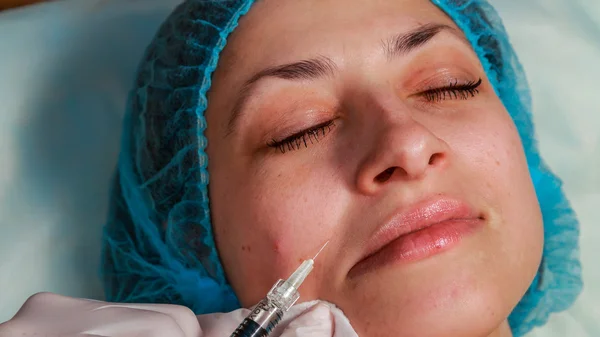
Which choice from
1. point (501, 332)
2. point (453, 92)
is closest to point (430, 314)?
point (501, 332)

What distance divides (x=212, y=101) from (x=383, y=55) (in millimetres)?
390

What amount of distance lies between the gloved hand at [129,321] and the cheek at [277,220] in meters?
0.07

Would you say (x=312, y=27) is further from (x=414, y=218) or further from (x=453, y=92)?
(x=414, y=218)

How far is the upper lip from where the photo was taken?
1086 mm

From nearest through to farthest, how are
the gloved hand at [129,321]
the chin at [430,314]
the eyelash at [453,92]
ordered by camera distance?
1. the gloved hand at [129,321]
2. the chin at [430,314]
3. the eyelash at [453,92]

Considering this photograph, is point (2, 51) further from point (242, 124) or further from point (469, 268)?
point (469, 268)

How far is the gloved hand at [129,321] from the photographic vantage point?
3.10 feet

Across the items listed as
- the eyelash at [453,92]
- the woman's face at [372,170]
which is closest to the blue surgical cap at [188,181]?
the woman's face at [372,170]

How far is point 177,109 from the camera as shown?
54.5 inches

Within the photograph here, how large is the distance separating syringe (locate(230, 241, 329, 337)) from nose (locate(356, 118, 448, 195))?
19 centimetres

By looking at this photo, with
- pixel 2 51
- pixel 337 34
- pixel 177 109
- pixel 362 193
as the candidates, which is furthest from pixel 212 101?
pixel 2 51

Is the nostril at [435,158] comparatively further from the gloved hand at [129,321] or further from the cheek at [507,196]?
the gloved hand at [129,321]

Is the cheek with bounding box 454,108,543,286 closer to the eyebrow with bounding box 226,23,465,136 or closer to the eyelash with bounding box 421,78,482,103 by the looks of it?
A: the eyelash with bounding box 421,78,482,103

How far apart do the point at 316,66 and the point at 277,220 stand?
0.32 metres
